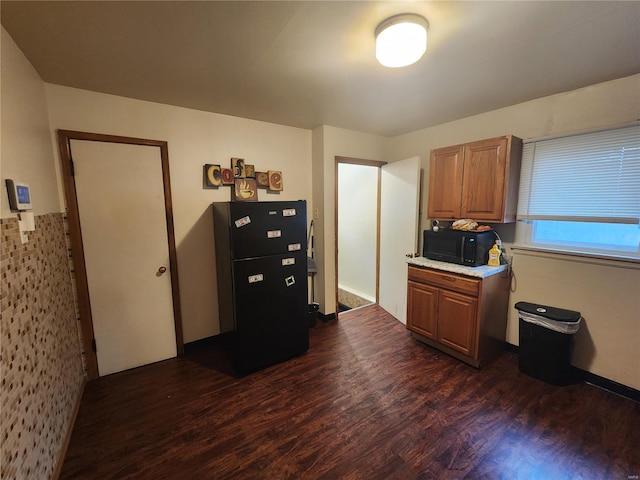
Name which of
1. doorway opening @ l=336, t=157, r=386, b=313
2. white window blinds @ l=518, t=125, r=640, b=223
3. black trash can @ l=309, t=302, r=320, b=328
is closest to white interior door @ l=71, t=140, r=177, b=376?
black trash can @ l=309, t=302, r=320, b=328

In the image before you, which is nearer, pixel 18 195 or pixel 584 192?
pixel 18 195

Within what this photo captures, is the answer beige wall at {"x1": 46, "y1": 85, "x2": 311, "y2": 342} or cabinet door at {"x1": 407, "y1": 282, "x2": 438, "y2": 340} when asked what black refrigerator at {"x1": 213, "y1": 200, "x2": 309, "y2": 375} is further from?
cabinet door at {"x1": 407, "y1": 282, "x2": 438, "y2": 340}

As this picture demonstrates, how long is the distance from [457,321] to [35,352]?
2.98 metres

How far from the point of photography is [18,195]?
4.23 feet

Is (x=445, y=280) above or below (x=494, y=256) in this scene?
below

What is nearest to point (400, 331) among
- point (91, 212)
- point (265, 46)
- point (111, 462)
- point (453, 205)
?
point (453, 205)

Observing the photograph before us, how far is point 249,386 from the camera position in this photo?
7.19 ft

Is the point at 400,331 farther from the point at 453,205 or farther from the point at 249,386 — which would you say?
the point at 249,386

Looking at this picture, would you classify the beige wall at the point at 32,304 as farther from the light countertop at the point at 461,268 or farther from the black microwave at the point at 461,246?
the black microwave at the point at 461,246

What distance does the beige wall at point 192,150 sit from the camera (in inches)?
84.4

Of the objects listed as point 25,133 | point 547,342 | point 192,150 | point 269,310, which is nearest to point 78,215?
point 25,133

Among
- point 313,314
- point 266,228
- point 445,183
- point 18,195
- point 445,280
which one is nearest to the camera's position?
point 18,195

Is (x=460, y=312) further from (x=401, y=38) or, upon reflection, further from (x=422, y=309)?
(x=401, y=38)

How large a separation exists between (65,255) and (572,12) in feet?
11.6
